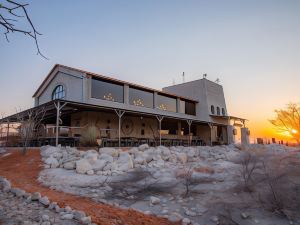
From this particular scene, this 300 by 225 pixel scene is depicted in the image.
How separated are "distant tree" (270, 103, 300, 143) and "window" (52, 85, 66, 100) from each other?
28567mm

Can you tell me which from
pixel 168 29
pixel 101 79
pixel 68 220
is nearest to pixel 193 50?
pixel 168 29

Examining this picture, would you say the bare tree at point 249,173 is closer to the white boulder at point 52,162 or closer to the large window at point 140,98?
the white boulder at point 52,162

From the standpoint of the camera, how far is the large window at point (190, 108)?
26484 millimetres

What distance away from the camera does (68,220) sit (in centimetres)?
450

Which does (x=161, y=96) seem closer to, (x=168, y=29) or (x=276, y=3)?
(x=168, y=29)

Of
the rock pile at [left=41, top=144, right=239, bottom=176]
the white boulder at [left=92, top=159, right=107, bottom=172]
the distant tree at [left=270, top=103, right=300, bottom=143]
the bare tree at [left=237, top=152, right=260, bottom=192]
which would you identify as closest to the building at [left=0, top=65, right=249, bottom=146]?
the rock pile at [left=41, top=144, right=239, bottom=176]

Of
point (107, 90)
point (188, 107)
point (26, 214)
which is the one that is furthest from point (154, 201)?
point (188, 107)

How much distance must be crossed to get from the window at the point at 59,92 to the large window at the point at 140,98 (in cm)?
550

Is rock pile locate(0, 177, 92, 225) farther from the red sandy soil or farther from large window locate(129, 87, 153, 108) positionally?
large window locate(129, 87, 153, 108)

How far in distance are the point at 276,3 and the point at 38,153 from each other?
1362 centimetres

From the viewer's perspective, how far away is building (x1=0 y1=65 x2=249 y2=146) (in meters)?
15.7

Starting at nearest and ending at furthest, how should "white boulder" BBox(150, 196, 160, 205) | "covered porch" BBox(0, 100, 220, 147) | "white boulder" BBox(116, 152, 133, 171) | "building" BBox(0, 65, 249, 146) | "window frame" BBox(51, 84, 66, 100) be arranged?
"white boulder" BBox(150, 196, 160, 205) < "white boulder" BBox(116, 152, 133, 171) < "covered porch" BBox(0, 100, 220, 147) < "building" BBox(0, 65, 249, 146) < "window frame" BBox(51, 84, 66, 100)

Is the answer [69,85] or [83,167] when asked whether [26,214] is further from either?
[69,85]

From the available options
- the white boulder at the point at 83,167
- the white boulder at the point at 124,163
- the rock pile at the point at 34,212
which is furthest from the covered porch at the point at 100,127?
the rock pile at the point at 34,212
